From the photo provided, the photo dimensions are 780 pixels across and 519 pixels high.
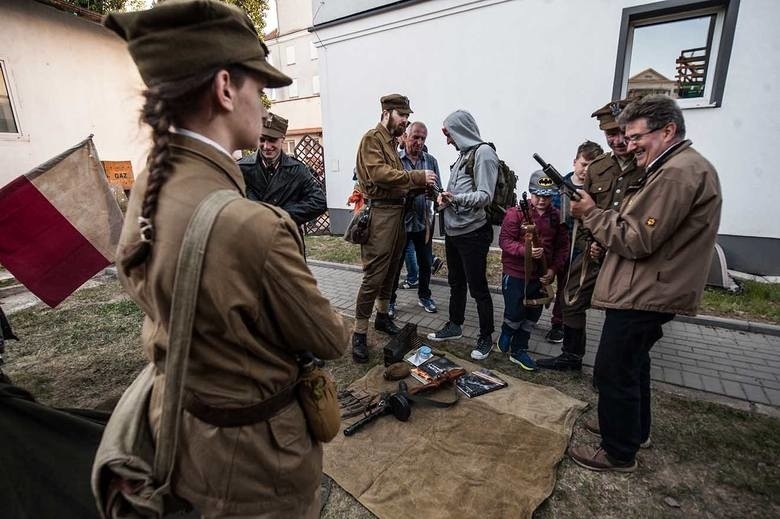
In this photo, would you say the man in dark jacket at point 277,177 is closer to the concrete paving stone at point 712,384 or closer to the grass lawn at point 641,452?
the grass lawn at point 641,452

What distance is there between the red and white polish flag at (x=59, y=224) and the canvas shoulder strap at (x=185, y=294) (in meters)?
3.17

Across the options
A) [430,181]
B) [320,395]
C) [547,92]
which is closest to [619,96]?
[547,92]

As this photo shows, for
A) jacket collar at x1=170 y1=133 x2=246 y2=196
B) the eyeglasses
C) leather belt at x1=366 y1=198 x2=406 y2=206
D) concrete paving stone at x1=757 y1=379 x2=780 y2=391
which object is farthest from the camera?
leather belt at x1=366 y1=198 x2=406 y2=206

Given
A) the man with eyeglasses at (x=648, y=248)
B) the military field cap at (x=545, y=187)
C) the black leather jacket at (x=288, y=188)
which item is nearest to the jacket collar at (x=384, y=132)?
the black leather jacket at (x=288, y=188)

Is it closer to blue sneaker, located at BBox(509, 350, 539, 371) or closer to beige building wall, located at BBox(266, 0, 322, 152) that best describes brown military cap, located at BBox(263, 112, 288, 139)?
blue sneaker, located at BBox(509, 350, 539, 371)

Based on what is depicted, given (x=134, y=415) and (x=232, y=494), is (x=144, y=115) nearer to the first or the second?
(x=134, y=415)

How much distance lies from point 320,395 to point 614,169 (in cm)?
314

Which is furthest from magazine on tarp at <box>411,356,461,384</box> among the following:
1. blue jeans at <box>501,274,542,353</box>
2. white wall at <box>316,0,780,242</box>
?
white wall at <box>316,0,780,242</box>

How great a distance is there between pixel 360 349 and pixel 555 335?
2097 mm

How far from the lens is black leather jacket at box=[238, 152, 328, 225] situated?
3730 mm

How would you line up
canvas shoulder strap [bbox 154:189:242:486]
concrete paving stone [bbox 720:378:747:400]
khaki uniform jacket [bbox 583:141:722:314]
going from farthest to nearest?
concrete paving stone [bbox 720:378:747:400]
khaki uniform jacket [bbox 583:141:722:314]
canvas shoulder strap [bbox 154:189:242:486]

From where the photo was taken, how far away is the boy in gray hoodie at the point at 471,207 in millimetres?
3539

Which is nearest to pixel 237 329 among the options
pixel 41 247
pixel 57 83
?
pixel 41 247

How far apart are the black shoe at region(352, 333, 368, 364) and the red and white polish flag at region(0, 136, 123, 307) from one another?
7.72 ft
